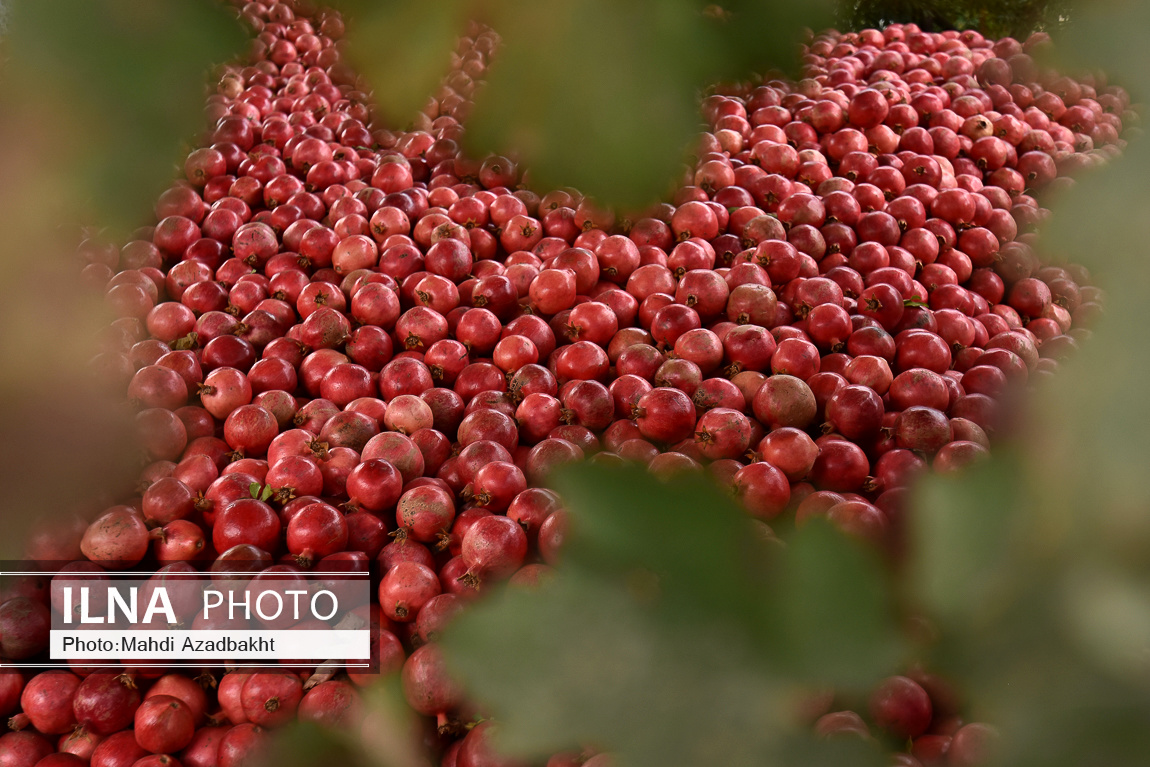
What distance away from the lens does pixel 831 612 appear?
128 mm

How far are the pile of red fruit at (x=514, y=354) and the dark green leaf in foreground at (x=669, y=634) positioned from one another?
2.34 ft

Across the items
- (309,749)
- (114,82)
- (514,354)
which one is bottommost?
(309,749)

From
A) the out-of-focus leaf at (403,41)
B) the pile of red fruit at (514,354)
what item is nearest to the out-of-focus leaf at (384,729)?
→ the out-of-focus leaf at (403,41)

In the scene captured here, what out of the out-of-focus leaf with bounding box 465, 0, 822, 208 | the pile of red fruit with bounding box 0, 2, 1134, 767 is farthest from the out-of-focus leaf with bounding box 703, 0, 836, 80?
the pile of red fruit with bounding box 0, 2, 1134, 767

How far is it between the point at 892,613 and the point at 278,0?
18 cm

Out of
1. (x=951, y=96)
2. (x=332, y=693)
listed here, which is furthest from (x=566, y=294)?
(x=951, y=96)

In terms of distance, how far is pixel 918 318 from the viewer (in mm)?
1925

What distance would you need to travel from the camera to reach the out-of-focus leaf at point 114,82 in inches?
5.6

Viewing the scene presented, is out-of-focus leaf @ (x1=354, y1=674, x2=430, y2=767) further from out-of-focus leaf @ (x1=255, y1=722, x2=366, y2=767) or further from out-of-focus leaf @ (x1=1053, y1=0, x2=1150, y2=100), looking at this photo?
out-of-focus leaf @ (x1=1053, y1=0, x2=1150, y2=100)

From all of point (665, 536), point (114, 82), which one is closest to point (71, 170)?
point (114, 82)

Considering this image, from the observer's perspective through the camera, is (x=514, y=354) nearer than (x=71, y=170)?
No

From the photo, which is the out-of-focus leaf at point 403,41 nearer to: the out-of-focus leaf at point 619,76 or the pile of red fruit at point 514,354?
the out-of-focus leaf at point 619,76

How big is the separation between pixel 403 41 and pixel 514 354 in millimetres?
1656

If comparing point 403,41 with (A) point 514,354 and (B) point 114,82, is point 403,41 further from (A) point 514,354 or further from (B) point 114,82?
(A) point 514,354
